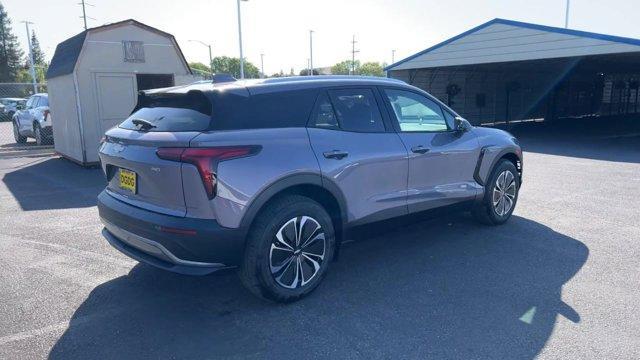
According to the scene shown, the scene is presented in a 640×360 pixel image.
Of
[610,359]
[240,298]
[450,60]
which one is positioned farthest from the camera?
[450,60]

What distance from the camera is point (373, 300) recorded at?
3.59 metres

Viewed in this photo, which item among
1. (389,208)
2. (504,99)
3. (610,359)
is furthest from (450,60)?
(610,359)

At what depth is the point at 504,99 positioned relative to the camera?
24.6m

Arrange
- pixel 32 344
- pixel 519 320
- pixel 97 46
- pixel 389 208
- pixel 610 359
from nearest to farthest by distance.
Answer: pixel 610 359
pixel 32 344
pixel 519 320
pixel 389 208
pixel 97 46

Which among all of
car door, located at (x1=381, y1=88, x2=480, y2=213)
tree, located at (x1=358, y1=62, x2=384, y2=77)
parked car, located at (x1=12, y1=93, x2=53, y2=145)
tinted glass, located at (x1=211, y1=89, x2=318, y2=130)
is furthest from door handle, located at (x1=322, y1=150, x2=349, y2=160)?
tree, located at (x1=358, y1=62, x2=384, y2=77)

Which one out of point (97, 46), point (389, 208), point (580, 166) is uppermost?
point (97, 46)

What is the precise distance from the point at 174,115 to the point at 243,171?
2.59 ft

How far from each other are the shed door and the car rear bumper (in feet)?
25.9

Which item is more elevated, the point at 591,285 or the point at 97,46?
the point at 97,46

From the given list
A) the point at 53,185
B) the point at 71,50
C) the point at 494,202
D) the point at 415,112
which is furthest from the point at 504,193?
the point at 71,50

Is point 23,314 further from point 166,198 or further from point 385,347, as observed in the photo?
point 385,347

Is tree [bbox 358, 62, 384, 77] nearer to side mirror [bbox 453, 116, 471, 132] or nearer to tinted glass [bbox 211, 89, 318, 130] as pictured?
side mirror [bbox 453, 116, 471, 132]

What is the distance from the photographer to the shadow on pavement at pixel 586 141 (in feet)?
40.0

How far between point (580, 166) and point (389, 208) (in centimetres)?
806
